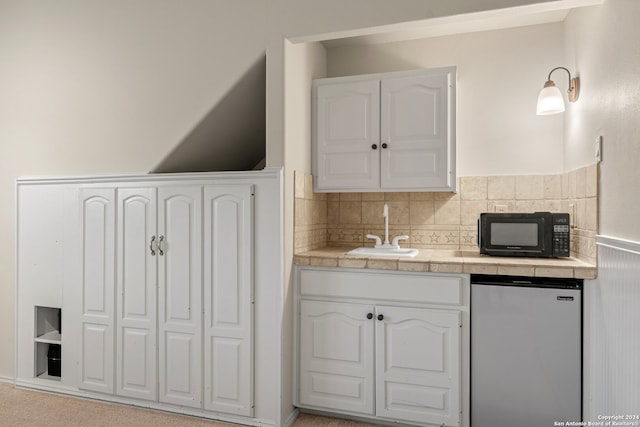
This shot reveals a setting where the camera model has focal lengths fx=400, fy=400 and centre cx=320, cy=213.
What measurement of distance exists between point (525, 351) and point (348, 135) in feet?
5.24

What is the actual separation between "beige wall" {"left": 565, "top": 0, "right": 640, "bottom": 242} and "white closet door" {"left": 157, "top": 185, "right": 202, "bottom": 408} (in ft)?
6.76

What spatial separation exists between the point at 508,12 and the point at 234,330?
2171mm

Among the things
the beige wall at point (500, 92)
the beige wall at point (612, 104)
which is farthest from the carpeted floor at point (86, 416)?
the beige wall at point (500, 92)

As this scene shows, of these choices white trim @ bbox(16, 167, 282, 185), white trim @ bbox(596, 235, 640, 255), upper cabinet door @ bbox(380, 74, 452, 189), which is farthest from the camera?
upper cabinet door @ bbox(380, 74, 452, 189)

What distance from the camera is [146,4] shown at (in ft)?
8.09

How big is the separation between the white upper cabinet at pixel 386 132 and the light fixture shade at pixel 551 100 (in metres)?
0.49

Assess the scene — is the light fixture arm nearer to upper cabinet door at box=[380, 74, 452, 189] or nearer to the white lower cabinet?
upper cabinet door at box=[380, 74, 452, 189]

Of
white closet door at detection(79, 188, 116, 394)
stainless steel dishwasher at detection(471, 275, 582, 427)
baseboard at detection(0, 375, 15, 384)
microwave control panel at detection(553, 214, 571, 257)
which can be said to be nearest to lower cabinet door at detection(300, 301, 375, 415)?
stainless steel dishwasher at detection(471, 275, 582, 427)

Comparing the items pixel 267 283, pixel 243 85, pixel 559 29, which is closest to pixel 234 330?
pixel 267 283

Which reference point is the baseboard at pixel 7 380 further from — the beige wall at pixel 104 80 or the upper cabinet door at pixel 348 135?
the upper cabinet door at pixel 348 135

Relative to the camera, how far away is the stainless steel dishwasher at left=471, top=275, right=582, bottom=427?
1.95 m

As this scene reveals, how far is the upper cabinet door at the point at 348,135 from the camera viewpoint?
259cm

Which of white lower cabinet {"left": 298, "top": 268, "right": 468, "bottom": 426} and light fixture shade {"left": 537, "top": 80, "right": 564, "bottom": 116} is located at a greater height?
light fixture shade {"left": 537, "top": 80, "right": 564, "bottom": 116}

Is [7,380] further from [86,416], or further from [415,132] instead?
[415,132]
